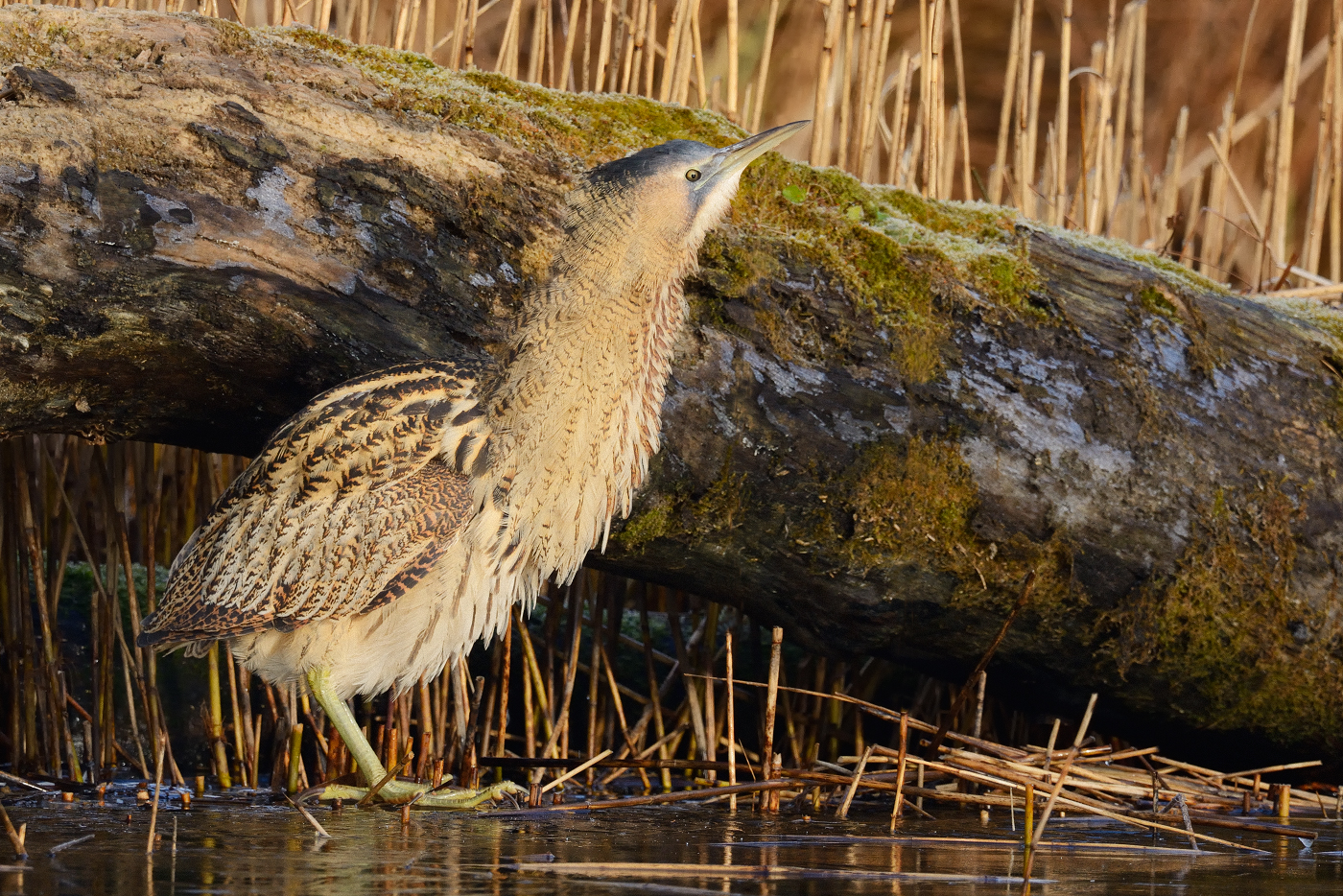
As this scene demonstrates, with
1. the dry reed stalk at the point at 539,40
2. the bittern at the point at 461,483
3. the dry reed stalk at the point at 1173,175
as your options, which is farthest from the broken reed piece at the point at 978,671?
the dry reed stalk at the point at 1173,175

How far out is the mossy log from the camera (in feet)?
11.3

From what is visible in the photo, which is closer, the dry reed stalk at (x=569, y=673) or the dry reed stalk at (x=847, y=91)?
the dry reed stalk at (x=569, y=673)

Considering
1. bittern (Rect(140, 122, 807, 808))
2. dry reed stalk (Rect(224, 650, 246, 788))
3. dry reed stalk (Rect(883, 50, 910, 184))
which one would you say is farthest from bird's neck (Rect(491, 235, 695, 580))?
dry reed stalk (Rect(883, 50, 910, 184))

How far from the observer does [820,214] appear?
4273 mm

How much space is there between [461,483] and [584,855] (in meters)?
1.12

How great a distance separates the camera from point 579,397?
3619 mm

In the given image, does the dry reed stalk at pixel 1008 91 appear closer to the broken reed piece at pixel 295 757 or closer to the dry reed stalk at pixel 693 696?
the dry reed stalk at pixel 693 696

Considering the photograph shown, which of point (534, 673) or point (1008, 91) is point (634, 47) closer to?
point (1008, 91)

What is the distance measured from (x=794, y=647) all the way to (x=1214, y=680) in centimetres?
161

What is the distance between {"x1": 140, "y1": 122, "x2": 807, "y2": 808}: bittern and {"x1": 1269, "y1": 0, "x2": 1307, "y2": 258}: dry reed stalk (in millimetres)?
3120

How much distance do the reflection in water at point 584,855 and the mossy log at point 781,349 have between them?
681 millimetres

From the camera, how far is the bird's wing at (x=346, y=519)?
352cm

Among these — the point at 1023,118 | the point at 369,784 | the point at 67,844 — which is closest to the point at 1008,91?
the point at 1023,118

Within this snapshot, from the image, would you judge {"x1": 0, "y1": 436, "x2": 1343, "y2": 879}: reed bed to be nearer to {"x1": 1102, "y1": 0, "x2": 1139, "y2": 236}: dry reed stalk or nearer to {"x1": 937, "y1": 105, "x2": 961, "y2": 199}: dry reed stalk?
{"x1": 937, "y1": 105, "x2": 961, "y2": 199}: dry reed stalk
